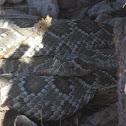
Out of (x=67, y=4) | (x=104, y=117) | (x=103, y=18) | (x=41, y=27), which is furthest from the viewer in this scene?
(x=67, y=4)

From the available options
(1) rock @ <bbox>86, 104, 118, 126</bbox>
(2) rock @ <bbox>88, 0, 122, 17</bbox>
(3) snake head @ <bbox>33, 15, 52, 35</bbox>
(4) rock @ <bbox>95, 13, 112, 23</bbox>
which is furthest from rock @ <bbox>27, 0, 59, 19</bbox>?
(1) rock @ <bbox>86, 104, 118, 126</bbox>

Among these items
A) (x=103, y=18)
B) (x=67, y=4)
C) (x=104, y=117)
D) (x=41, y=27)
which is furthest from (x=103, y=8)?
(x=104, y=117)

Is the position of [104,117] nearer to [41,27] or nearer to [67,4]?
[41,27]

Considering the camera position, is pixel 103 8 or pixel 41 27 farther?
pixel 103 8

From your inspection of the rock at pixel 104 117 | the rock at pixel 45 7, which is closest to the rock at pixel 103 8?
the rock at pixel 45 7

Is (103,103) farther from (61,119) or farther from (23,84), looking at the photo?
(23,84)

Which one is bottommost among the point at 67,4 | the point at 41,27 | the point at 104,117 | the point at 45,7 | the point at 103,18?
the point at 104,117

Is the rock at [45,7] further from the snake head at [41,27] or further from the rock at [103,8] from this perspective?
the snake head at [41,27]
